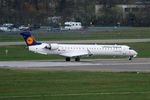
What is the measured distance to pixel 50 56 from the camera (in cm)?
7638

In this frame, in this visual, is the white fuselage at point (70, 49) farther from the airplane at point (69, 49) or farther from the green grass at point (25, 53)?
the green grass at point (25, 53)

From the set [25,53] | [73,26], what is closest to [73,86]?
[25,53]

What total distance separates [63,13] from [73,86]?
14565 cm

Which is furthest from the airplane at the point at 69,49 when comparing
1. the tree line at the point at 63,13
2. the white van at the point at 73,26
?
the tree line at the point at 63,13

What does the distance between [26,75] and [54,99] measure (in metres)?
Answer: 15.2

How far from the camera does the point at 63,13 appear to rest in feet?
603

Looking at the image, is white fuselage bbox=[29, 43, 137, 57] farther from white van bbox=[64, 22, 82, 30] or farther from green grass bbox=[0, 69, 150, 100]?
white van bbox=[64, 22, 82, 30]

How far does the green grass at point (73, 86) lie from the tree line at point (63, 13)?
115 meters

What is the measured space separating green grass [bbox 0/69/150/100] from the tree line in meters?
115

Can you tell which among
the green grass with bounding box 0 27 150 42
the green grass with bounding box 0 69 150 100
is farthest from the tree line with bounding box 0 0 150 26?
the green grass with bounding box 0 69 150 100

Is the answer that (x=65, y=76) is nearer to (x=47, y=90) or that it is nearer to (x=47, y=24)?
(x=47, y=90)

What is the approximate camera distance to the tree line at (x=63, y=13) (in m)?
165

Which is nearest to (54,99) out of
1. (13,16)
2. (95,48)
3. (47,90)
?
(47,90)

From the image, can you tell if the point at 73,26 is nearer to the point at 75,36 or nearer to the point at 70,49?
the point at 75,36
